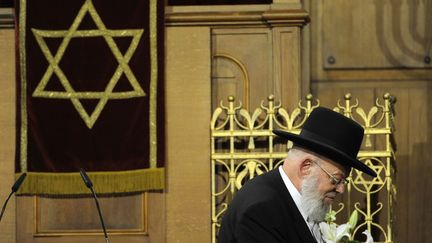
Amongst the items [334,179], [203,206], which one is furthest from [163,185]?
[334,179]

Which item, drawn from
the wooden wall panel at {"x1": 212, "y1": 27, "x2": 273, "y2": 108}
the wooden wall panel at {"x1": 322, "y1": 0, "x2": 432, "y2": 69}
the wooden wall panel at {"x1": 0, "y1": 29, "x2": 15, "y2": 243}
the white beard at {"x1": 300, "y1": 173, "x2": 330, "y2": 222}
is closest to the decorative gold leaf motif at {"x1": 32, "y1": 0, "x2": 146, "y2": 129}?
the wooden wall panel at {"x1": 0, "y1": 29, "x2": 15, "y2": 243}

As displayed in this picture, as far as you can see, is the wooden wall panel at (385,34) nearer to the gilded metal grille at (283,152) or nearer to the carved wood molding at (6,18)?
the gilded metal grille at (283,152)

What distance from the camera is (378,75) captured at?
9.83 metres

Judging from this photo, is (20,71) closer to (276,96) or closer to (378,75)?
(276,96)

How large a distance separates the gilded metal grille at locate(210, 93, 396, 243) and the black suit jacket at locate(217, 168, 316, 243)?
130 inches

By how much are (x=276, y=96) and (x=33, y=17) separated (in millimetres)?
1812

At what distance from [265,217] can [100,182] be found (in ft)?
13.2

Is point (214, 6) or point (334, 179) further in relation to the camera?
point (214, 6)

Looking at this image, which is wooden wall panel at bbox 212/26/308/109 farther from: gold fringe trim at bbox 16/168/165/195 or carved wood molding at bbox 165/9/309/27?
gold fringe trim at bbox 16/168/165/195

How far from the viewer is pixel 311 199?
222 inches

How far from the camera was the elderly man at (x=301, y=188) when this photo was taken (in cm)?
554

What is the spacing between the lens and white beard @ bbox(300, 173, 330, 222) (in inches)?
222

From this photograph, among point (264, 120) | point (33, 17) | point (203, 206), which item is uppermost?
point (33, 17)

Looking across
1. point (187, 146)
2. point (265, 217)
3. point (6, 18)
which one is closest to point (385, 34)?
point (187, 146)
